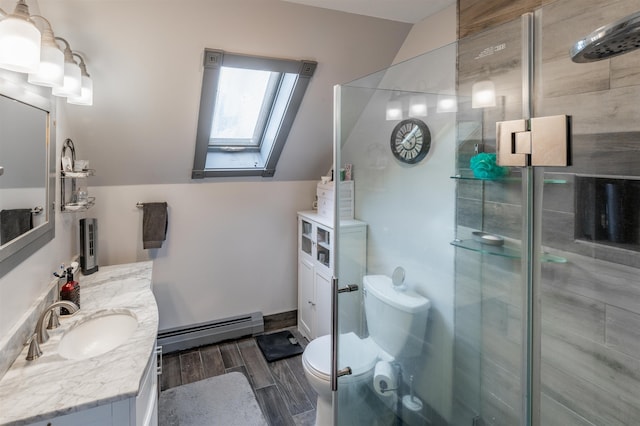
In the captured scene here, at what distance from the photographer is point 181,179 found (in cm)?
281

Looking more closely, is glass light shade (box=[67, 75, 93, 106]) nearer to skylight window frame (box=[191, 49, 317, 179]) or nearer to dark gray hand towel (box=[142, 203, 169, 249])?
skylight window frame (box=[191, 49, 317, 179])

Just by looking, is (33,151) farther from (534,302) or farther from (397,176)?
(534,302)

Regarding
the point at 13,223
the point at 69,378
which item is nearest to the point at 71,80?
the point at 13,223

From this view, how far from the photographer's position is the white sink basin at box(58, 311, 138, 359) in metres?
1.48

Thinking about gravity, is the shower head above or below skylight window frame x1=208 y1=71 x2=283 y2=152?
below

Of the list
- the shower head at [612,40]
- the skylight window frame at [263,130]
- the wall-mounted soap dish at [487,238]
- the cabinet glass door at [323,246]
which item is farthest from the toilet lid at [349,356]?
the shower head at [612,40]

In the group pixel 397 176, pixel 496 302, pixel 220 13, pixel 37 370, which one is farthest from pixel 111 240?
pixel 496 302

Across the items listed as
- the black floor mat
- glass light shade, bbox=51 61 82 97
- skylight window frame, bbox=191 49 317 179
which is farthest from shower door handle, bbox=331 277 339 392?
glass light shade, bbox=51 61 82 97

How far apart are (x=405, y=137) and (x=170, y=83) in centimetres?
144

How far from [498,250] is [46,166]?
6.87 ft

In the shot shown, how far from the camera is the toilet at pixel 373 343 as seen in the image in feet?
6.25

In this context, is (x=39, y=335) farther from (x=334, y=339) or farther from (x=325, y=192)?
(x=325, y=192)

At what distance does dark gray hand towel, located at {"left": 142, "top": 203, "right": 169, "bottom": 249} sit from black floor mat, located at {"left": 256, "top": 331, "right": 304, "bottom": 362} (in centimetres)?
118

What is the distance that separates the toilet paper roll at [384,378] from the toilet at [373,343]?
0.03 meters
